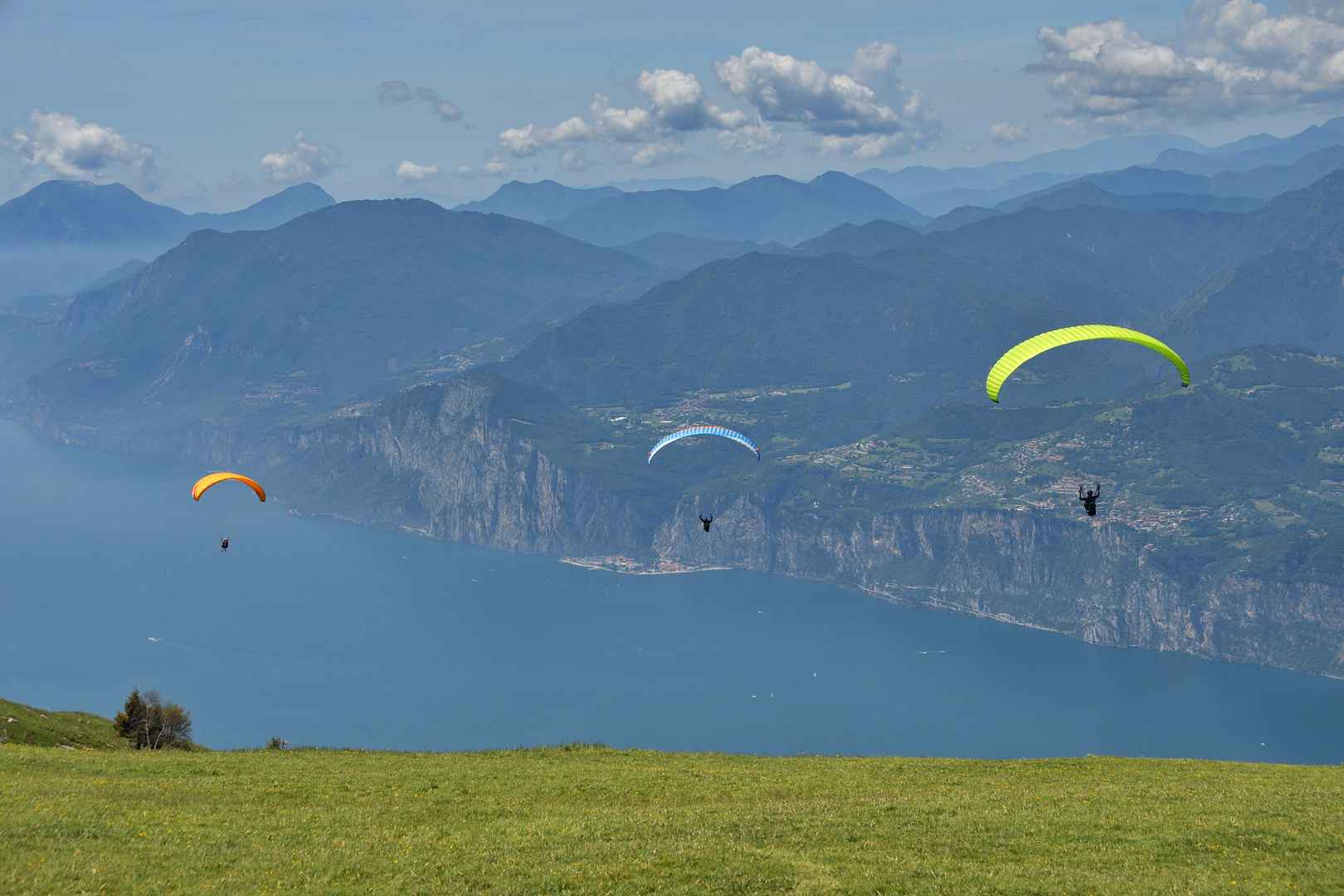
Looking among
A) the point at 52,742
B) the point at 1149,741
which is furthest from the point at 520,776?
the point at 1149,741

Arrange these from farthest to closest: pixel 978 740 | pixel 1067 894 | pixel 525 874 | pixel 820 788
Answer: pixel 978 740 → pixel 820 788 → pixel 525 874 → pixel 1067 894

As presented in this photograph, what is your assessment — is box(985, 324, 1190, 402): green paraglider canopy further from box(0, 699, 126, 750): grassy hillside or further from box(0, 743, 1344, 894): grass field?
box(0, 699, 126, 750): grassy hillside

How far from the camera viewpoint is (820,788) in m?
35.4

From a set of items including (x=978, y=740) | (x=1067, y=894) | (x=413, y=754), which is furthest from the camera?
(x=978, y=740)

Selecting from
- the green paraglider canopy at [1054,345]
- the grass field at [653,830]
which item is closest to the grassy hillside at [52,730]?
the grass field at [653,830]

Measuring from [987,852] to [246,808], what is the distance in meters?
22.3

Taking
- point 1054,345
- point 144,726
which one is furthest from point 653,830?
point 144,726

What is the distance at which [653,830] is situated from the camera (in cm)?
2820

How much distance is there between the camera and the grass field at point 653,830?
23.5 meters

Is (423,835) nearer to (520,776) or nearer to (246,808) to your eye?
(246,808)

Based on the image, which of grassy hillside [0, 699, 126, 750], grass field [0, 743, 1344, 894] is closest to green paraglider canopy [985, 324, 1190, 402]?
grass field [0, 743, 1344, 894]

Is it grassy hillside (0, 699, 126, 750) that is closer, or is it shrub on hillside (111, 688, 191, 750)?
grassy hillside (0, 699, 126, 750)

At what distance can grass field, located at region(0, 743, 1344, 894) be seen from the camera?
23.5 meters

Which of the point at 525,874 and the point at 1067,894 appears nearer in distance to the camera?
the point at 1067,894
